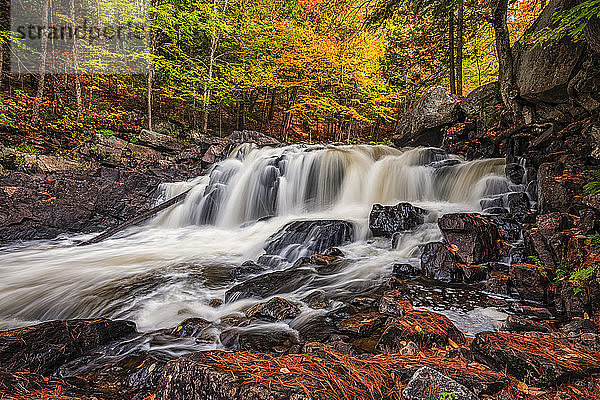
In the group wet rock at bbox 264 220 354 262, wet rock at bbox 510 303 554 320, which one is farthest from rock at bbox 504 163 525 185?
wet rock at bbox 510 303 554 320

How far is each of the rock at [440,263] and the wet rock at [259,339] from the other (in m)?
2.51

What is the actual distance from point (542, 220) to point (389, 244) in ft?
8.27

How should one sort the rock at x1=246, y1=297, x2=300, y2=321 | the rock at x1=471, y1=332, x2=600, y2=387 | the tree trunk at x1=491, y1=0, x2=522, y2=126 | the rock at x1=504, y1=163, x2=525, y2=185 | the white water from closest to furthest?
the rock at x1=471, y1=332, x2=600, y2=387
the rock at x1=246, y1=297, x2=300, y2=321
the white water
the rock at x1=504, y1=163, x2=525, y2=185
the tree trunk at x1=491, y1=0, x2=522, y2=126

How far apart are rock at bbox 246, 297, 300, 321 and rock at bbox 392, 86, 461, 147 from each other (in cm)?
1039

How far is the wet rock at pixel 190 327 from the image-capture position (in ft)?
11.1

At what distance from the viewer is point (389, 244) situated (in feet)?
20.6

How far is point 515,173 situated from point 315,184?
5.33 m

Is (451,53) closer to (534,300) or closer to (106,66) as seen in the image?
(534,300)

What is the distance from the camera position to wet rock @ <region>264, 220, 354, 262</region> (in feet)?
20.6

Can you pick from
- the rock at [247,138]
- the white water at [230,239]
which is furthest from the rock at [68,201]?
the rock at [247,138]

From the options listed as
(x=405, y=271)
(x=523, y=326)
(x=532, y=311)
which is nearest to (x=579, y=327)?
(x=523, y=326)

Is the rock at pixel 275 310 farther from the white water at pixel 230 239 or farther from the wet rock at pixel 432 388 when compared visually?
the wet rock at pixel 432 388

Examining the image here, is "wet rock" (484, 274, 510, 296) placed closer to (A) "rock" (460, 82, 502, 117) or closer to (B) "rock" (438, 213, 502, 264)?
(B) "rock" (438, 213, 502, 264)

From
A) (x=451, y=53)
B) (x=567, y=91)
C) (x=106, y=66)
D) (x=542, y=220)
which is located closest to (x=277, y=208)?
(x=542, y=220)
